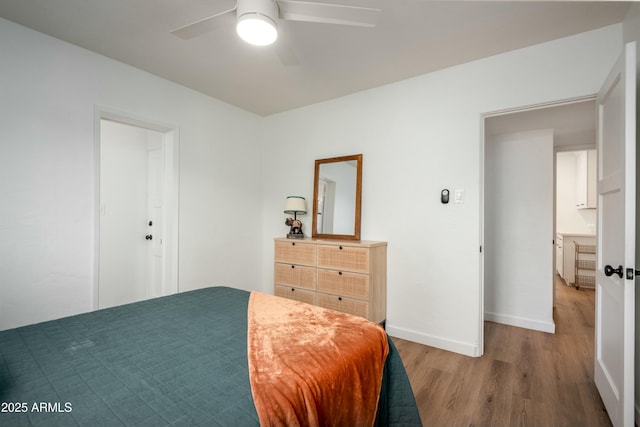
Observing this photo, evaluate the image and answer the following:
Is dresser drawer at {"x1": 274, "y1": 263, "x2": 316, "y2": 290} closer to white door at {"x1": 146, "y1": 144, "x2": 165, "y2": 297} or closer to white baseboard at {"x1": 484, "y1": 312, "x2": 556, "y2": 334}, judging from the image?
white door at {"x1": 146, "y1": 144, "x2": 165, "y2": 297}

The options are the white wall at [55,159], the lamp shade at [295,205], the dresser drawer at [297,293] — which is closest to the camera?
the white wall at [55,159]

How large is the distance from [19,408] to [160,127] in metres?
2.65

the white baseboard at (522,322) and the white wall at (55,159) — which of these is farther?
the white baseboard at (522,322)

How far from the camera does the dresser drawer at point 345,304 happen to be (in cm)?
274

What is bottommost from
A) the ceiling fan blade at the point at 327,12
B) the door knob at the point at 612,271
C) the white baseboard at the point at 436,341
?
the white baseboard at the point at 436,341

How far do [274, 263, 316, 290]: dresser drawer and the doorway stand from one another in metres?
1.94

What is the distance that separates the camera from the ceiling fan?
147 cm

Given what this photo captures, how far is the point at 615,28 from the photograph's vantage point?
6.71 feet

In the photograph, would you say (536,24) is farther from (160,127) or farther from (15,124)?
(15,124)

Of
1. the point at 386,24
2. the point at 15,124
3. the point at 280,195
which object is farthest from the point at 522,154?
the point at 15,124

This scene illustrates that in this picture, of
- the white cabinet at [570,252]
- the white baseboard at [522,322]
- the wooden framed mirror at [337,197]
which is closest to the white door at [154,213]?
the wooden framed mirror at [337,197]

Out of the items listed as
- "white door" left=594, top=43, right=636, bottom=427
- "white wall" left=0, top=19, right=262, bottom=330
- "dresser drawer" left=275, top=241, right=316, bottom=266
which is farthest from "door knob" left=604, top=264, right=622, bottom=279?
"white wall" left=0, top=19, right=262, bottom=330

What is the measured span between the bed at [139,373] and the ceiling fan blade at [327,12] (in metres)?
1.58

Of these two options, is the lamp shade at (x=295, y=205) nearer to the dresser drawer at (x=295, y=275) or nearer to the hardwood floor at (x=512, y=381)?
the dresser drawer at (x=295, y=275)
